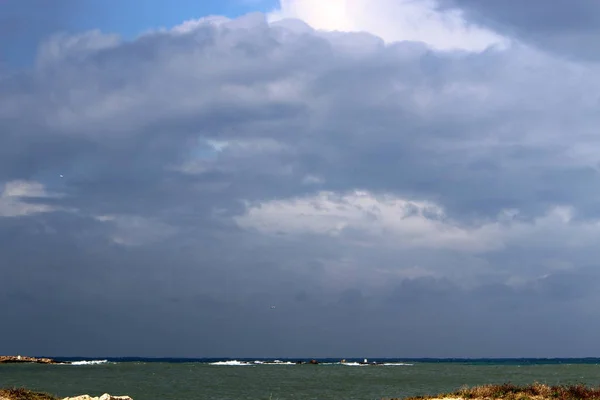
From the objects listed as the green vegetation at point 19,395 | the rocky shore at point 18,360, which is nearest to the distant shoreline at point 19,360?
the rocky shore at point 18,360

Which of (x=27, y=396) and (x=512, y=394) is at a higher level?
Result: (x=512, y=394)

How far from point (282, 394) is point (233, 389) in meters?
8.63

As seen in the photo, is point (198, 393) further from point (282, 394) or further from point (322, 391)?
point (322, 391)

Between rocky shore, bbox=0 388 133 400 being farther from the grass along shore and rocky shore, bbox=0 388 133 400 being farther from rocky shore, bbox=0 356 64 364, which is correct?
rocky shore, bbox=0 356 64 364

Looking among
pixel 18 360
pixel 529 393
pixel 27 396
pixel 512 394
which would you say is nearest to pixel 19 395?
pixel 27 396

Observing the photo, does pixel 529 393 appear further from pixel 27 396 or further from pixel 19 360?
pixel 19 360

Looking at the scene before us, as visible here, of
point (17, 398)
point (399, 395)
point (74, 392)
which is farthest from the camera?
point (74, 392)

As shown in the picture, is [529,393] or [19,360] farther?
[19,360]

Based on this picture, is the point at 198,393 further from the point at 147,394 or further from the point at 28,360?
the point at 28,360

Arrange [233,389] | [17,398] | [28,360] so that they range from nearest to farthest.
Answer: [17,398] → [233,389] → [28,360]

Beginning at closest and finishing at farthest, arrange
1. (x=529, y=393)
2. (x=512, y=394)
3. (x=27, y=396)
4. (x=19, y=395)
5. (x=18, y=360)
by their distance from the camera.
A: (x=512, y=394) < (x=19, y=395) < (x=529, y=393) < (x=27, y=396) < (x=18, y=360)

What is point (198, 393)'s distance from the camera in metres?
61.4

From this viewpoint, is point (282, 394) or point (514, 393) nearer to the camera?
point (514, 393)

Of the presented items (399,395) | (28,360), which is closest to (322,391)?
(399,395)
